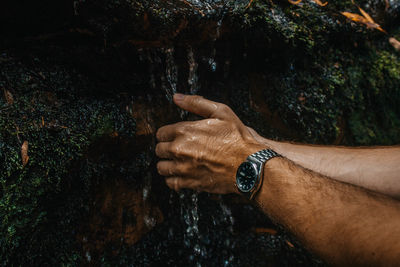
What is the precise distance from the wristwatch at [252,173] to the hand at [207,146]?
0.25ft

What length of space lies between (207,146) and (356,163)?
151 cm

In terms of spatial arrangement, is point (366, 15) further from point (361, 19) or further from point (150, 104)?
point (150, 104)

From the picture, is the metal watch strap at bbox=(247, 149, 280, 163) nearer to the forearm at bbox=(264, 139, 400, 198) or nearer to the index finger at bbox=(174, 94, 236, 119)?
the index finger at bbox=(174, 94, 236, 119)

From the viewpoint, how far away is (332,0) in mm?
2916

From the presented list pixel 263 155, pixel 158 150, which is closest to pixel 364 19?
pixel 263 155

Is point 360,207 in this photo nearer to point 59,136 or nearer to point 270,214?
point 270,214

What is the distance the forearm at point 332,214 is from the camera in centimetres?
115

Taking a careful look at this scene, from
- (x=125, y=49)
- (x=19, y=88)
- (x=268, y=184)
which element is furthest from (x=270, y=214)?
(x=19, y=88)

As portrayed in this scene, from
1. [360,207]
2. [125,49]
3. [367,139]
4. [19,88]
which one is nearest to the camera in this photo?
[360,207]

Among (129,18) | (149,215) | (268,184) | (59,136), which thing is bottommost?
(149,215)

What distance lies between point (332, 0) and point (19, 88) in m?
3.61

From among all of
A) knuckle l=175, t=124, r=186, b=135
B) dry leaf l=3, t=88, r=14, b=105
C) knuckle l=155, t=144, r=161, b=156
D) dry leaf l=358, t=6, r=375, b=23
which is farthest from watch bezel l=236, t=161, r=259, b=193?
dry leaf l=358, t=6, r=375, b=23

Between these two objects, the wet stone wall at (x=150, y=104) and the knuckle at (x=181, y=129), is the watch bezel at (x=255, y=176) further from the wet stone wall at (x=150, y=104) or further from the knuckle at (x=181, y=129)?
the knuckle at (x=181, y=129)

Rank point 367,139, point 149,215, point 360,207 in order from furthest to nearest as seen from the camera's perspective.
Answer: point 367,139 → point 149,215 → point 360,207
